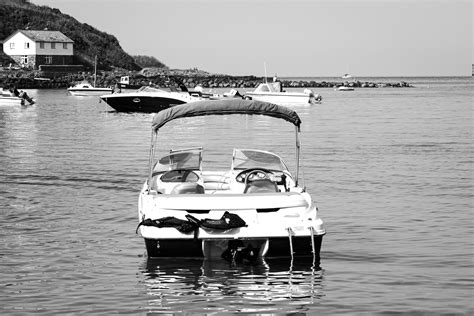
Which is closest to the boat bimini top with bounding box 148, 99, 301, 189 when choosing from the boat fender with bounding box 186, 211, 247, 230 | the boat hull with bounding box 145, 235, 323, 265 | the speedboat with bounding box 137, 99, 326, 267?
the speedboat with bounding box 137, 99, 326, 267

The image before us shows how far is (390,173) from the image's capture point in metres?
28.7

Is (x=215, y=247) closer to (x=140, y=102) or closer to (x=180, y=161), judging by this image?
(x=180, y=161)

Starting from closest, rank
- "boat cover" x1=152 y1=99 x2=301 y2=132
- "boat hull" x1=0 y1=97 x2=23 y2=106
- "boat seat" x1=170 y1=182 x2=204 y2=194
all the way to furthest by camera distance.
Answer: "boat seat" x1=170 y1=182 x2=204 y2=194, "boat cover" x1=152 y1=99 x2=301 y2=132, "boat hull" x1=0 y1=97 x2=23 y2=106

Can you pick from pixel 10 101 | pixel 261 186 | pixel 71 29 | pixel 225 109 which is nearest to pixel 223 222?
pixel 261 186

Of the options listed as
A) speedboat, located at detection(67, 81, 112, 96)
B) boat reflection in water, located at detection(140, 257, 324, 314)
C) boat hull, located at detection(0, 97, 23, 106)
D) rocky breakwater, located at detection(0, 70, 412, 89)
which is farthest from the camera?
rocky breakwater, located at detection(0, 70, 412, 89)

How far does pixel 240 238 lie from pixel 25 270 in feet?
12.0

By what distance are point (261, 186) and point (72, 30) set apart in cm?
16687

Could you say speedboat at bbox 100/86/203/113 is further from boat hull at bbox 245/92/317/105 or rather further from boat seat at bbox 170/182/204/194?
boat seat at bbox 170/182/204/194

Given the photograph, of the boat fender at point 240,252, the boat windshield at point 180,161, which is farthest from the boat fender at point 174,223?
the boat windshield at point 180,161

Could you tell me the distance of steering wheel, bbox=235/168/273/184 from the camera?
17.5m

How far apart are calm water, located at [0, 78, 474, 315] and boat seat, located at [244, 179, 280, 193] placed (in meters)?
1.53

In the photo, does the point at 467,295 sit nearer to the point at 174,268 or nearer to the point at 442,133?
the point at 174,268

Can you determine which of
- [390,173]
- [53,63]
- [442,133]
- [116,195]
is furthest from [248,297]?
[53,63]

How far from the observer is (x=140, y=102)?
64.9 metres
